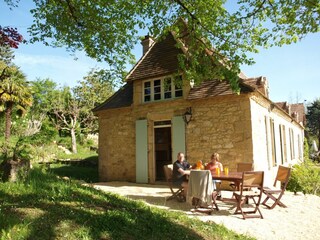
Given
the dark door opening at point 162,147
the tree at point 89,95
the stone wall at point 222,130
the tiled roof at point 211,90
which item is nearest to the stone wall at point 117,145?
the dark door opening at point 162,147

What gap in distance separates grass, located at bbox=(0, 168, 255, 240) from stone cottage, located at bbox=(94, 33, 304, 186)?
4.26 metres

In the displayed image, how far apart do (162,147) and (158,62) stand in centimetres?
388

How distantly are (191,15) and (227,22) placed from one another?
121 centimetres

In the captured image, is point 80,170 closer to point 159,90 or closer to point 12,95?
point 12,95

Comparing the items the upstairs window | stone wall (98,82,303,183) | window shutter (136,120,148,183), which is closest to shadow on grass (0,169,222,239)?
stone wall (98,82,303,183)

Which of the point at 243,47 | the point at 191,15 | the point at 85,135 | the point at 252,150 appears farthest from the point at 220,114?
the point at 85,135

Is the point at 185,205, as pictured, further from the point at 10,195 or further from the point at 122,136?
the point at 122,136

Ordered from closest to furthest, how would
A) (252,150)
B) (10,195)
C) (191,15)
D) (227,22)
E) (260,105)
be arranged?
(10,195)
(191,15)
(227,22)
(252,150)
(260,105)

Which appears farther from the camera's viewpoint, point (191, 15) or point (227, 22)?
point (227, 22)

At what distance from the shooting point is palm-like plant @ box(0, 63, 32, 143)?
15.9 m

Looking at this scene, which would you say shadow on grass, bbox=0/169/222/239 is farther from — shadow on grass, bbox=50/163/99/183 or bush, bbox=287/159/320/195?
shadow on grass, bbox=50/163/99/183

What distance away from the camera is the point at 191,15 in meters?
6.57

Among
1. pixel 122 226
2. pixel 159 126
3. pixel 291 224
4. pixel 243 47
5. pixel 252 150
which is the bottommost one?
pixel 291 224

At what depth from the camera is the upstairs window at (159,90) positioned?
1157 centimetres
